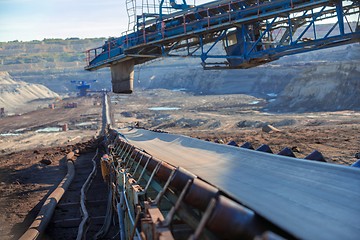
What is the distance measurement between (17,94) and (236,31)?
69689mm

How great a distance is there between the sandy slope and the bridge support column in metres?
49.4

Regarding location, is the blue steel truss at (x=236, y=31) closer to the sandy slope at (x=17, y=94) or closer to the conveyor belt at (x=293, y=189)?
the conveyor belt at (x=293, y=189)

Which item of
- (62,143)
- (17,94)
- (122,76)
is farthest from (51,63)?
(122,76)

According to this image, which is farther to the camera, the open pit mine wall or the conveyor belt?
the open pit mine wall

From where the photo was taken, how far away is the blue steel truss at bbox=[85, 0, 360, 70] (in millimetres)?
11445

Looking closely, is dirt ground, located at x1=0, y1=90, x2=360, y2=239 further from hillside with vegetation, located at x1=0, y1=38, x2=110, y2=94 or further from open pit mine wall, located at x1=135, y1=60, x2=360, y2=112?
hillside with vegetation, located at x1=0, y1=38, x2=110, y2=94

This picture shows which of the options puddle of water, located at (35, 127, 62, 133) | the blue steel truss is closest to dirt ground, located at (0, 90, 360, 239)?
puddle of water, located at (35, 127, 62, 133)

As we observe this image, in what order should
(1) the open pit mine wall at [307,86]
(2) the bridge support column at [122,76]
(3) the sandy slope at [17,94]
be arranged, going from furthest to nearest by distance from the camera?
(3) the sandy slope at [17,94]
(1) the open pit mine wall at [307,86]
(2) the bridge support column at [122,76]

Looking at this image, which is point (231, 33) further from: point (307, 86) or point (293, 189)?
point (307, 86)

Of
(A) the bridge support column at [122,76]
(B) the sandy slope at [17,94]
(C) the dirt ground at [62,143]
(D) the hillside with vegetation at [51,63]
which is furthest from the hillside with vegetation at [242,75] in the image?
(B) the sandy slope at [17,94]

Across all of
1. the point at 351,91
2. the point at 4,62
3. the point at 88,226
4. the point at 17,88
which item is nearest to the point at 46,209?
the point at 88,226

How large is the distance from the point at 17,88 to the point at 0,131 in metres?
46.4

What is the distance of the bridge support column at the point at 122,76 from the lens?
658 inches

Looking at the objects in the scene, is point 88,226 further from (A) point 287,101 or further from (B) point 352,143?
(A) point 287,101
